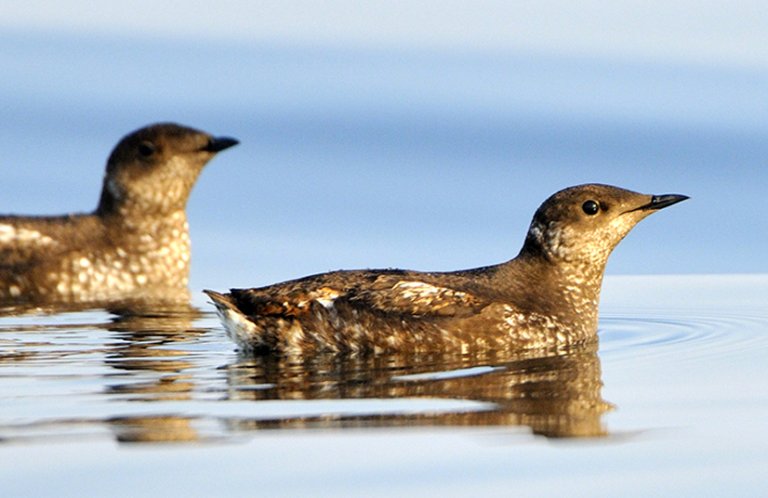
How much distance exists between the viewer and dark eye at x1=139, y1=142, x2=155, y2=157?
13773 mm

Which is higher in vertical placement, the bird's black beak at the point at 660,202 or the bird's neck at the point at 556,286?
the bird's black beak at the point at 660,202

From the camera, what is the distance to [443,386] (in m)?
7.90

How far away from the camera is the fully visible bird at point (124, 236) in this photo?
42.1 feet

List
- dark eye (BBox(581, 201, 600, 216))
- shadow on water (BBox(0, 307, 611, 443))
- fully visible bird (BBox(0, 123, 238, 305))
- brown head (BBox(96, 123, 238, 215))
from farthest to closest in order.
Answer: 1. brown head (BBox(96, 123, 238, 215))
2. fully visible bird (BBox(0, 123, 238, 305))
3. dark eye (BBox(581, 201, 600, 216))
4. shadow on water (BBox(0, 307, 611, 443))

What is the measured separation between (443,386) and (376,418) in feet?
3.32

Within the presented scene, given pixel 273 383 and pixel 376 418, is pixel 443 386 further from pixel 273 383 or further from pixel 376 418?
pixel 376 418

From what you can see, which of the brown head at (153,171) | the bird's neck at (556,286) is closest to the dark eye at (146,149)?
the brown head at (153,171)

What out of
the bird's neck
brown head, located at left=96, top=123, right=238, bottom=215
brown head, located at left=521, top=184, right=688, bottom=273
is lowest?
the bird's neck

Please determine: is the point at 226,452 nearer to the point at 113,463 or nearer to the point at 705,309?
the point at 113,463

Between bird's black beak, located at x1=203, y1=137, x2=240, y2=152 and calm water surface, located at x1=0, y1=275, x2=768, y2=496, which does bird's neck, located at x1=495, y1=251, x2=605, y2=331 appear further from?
bird's black beak, located at x1=203, y1=137, x2=240, y2=152

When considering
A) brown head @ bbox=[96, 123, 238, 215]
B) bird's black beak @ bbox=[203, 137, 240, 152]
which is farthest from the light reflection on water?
brown head @ bbox=[96, 123, 238, 215]

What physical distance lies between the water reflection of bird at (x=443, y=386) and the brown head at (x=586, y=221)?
76 cm

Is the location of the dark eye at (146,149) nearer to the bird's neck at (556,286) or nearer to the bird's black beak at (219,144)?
the bird's black beak at (219,144)

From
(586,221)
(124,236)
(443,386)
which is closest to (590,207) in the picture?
(586,221)
